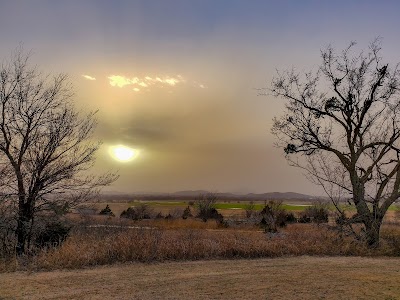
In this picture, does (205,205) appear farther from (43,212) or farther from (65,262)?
(65,262)

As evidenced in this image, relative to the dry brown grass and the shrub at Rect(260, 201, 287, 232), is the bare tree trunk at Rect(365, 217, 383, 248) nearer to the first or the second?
the dry brown grass

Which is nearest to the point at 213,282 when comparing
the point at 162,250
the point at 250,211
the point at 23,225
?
the point at 162,250

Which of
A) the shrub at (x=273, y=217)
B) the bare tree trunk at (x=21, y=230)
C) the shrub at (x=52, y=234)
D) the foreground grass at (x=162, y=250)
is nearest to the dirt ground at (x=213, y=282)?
the foreground grass at (x=162, y=250)

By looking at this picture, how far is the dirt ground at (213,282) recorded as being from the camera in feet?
29.9

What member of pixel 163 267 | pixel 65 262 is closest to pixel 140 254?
pixel 163 267

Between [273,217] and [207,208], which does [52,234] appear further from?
[207,208]

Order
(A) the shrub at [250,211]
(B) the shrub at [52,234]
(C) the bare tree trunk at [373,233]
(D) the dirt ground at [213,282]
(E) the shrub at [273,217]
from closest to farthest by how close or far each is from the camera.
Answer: (D) the dirt ground at [213,282]
(B) the shrub at [52,234]
(C) the bare tree trunk at [373,233]
(E) the shrub at [273,217]
(A) the shrub at [250,211]

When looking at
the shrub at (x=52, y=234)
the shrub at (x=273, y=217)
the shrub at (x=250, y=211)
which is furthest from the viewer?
the shrub at (x=250, y=211)

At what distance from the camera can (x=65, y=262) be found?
39.9 ft

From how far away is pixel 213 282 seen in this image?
10.2 meters

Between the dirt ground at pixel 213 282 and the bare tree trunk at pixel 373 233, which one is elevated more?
the bare tree trunk at pixel 373 233

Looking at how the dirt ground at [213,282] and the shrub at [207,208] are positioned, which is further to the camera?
the shrub at [207,208]

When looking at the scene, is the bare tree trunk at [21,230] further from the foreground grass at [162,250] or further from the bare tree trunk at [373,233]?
the bare tree trunk at [373,233]

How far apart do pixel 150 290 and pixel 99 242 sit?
4.91 m
